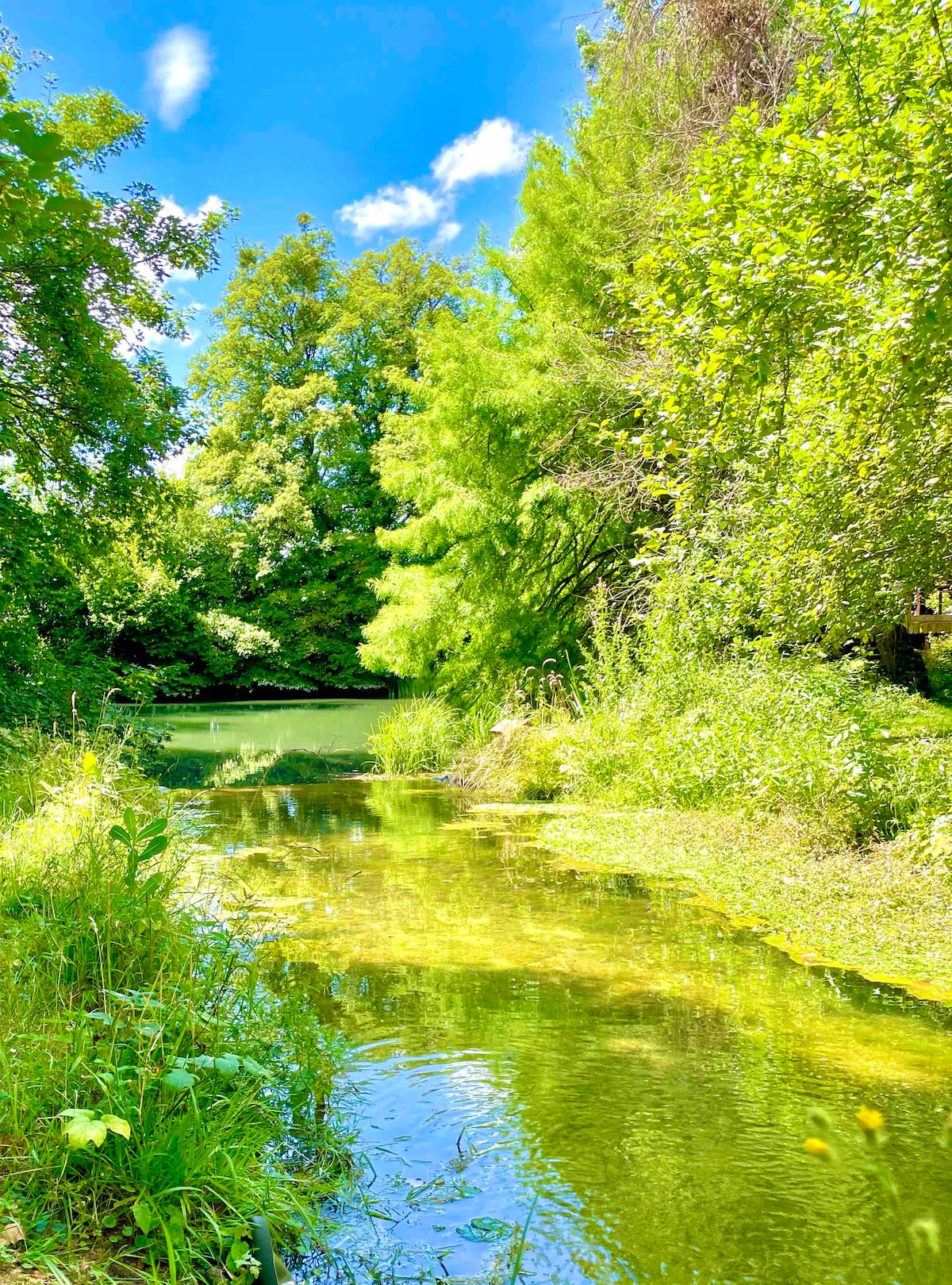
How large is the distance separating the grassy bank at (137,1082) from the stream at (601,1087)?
0.29m

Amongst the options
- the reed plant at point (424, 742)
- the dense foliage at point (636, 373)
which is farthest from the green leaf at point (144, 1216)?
the reed plant at point (424, 742)

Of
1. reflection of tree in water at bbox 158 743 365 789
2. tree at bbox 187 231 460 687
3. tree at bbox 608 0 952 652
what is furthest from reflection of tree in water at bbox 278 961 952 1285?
tree at bbox 187 231 460 687

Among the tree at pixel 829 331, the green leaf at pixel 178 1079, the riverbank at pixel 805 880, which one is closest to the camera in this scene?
Result: the green leaf at pixel 178 1079

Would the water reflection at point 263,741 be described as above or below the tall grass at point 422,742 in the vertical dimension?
below

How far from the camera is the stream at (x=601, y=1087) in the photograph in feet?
8.55

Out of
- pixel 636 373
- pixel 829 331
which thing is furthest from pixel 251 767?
pixel 829 331

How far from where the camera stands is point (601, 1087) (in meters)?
3.54

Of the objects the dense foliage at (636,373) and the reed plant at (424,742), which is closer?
the dense foliage at (636,373)

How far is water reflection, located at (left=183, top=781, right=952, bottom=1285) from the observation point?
2.62 meters

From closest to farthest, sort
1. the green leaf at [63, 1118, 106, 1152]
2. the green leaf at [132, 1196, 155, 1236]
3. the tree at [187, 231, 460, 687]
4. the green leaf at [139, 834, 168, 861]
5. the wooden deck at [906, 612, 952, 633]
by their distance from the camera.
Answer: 1. the green leaf at [63, 1118, 106, 1152]
2. the green leaf at [132, 1196, 155, 1236]
3. the green leaf at [139, 834, 168, 861]
4. the wooden deck at [906, 612, 952, 633]
5. the tree at [187, 231, 460, 687]

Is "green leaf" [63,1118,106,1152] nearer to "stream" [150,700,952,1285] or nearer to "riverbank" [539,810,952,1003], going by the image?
"stream" [150,700,952,1285]

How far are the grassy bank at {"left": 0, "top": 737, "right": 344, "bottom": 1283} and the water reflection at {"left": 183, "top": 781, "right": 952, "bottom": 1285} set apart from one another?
12.9 inches

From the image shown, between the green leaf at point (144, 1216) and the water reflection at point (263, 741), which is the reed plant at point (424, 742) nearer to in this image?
the water reflection at point (263, 741)

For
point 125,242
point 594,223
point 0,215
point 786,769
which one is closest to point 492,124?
point 594,223
